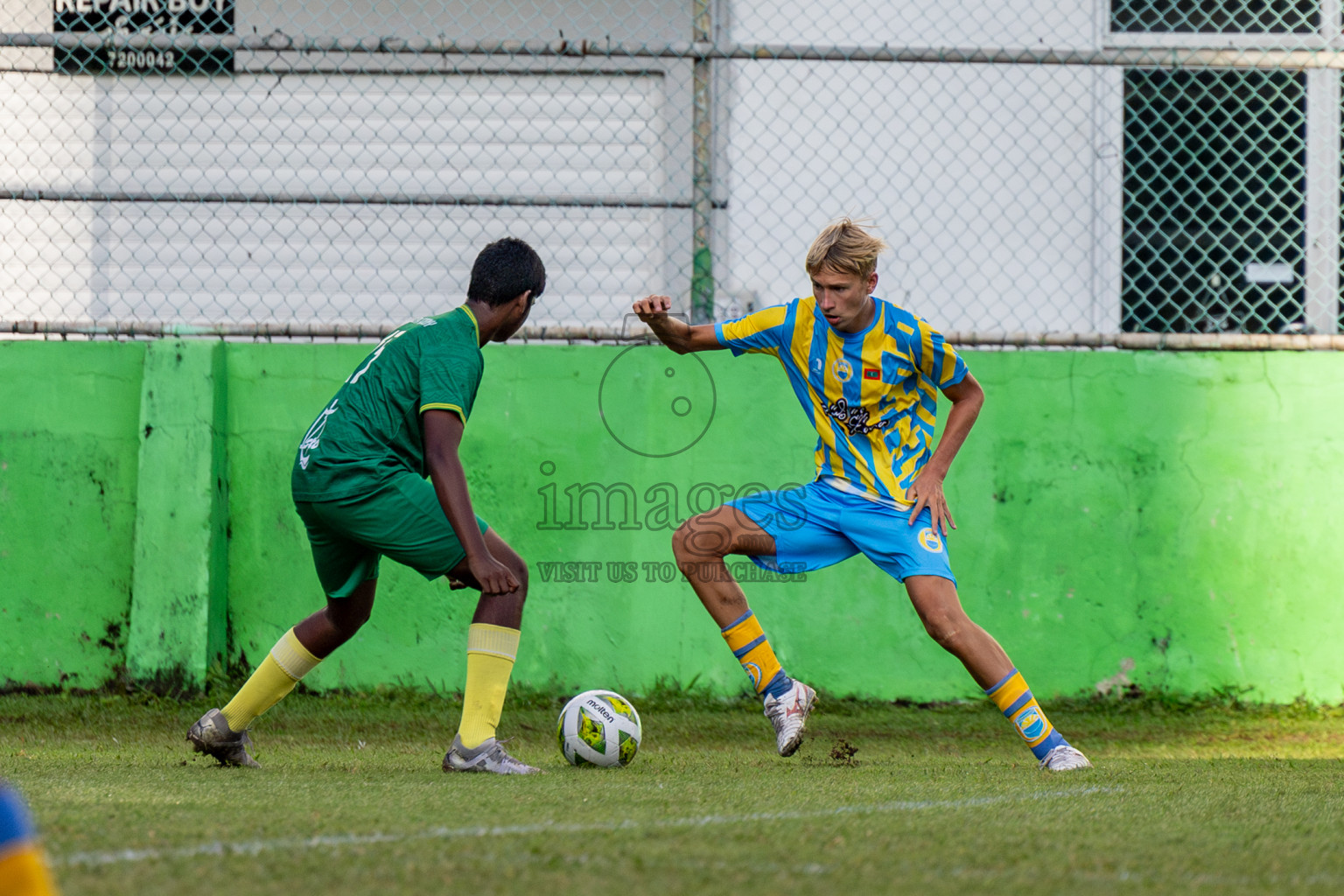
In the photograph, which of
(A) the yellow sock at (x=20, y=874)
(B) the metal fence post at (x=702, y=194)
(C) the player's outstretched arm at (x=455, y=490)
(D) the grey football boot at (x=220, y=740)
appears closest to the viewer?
(A) the yellow sock at (x=20, y=874)

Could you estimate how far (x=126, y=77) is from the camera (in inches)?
279

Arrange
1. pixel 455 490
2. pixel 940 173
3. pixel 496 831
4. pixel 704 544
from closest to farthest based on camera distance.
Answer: pixel 496 831, pixel 455 490, pixel 704 544, pixel 940 173

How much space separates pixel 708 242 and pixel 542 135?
1.81 m

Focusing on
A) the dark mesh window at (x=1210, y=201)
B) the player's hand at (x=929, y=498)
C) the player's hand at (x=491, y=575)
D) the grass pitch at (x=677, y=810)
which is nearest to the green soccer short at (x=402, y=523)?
the player's hand at (x=491, y=575)

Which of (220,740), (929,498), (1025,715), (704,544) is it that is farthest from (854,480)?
(220,740)

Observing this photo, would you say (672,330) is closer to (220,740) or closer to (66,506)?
(220,740)

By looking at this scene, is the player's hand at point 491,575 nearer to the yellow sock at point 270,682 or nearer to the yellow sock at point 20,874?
the yellow sock at point 270,682

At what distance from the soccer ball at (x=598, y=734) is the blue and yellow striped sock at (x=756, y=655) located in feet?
1.54

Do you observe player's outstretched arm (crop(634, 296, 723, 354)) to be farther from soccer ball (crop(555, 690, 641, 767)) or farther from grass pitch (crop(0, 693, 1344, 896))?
grass pitch (crop(0, 693, 1344, 896))

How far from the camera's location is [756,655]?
4328 millimetres

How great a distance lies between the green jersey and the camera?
3.73 meters

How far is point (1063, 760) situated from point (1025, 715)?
0.57 ft

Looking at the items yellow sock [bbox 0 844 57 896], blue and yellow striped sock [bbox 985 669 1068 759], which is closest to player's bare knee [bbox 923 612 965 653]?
blue and yellow striped sock [bbox 985 669 1068 759]

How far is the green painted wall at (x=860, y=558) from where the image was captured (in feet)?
18.3
